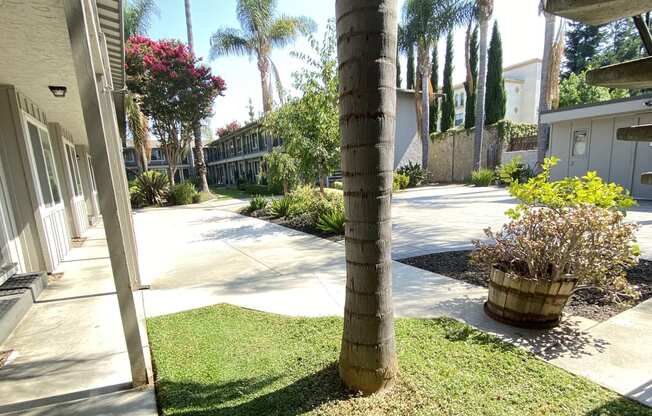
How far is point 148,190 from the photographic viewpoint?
15992mm

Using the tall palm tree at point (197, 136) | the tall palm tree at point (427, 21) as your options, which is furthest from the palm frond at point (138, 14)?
the tall palm tree at point (427, 21)

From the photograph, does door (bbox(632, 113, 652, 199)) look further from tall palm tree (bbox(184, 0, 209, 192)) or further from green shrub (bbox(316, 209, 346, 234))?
tall palm tree (bbox(184, 0, 209, 192))

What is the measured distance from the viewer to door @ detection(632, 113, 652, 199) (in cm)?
1059

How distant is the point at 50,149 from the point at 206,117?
40.2 feet

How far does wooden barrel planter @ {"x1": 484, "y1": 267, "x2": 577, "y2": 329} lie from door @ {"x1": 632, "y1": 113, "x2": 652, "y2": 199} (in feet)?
36.4

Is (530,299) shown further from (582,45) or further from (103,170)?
(582,45)

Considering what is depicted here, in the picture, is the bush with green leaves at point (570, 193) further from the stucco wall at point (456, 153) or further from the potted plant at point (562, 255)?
the stucco wall at point (456, 153)

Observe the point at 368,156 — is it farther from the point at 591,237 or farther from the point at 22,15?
the point at 22,15

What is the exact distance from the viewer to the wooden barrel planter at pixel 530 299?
2949 millimetres

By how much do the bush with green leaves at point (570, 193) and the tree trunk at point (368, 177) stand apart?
6.60 feet

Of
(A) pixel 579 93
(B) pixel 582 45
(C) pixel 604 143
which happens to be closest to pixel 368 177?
(C) pixel 604 143

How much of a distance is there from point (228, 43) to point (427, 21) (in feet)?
39.3

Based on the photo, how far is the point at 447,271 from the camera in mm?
4809

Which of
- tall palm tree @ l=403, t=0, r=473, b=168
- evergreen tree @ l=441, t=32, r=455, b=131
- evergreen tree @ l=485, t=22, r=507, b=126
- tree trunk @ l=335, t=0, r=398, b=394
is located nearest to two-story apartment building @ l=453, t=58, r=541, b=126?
evergreen tree @ l=441, t=32, r=455, b=131
